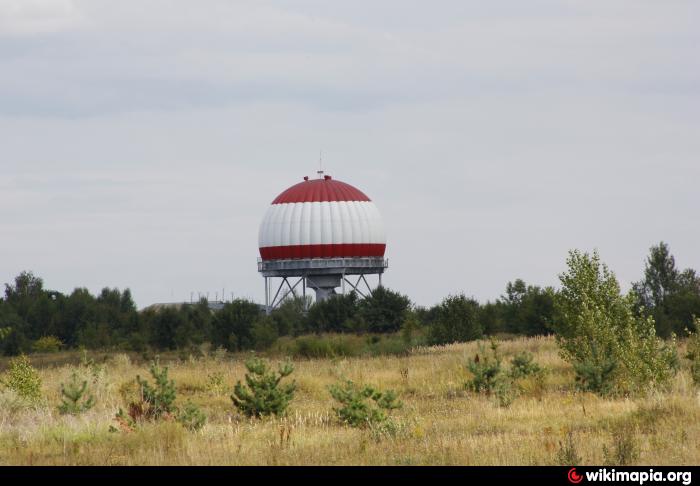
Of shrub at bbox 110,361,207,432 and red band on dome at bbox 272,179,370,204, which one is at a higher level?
red band on dome at bbox 272,179,370,204

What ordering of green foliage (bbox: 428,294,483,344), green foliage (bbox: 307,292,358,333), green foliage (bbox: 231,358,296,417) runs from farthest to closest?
green foliage (bbox: 307,292,358,333) < green foliage (bbox: 428,294,483,344) < green foliage (bbox: 231,358,296,417)

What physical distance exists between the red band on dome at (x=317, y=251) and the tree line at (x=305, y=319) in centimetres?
448

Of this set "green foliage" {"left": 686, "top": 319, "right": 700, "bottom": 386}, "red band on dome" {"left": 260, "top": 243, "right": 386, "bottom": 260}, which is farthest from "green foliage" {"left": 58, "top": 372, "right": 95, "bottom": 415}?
"red band on dome" {"left": 260, "top": 243, "right": 386, "bottom": 260}

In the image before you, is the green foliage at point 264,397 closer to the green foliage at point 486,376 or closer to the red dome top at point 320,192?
the green foliage at point 486,376

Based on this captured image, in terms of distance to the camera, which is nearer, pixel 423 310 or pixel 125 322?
pixel 125 322

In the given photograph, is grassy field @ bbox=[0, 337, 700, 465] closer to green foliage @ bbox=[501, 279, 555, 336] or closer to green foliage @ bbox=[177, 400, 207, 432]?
green foliage @ bbox=[177, 400, 207, 432]

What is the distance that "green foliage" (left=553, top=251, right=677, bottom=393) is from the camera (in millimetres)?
21062

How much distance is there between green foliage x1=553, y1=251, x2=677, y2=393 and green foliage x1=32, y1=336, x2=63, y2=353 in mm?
47880

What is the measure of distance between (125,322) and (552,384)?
172 feet

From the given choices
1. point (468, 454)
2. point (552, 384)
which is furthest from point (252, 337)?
point (468, 454)

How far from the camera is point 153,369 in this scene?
21.4m

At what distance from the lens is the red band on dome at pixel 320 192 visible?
80688 millimetres
